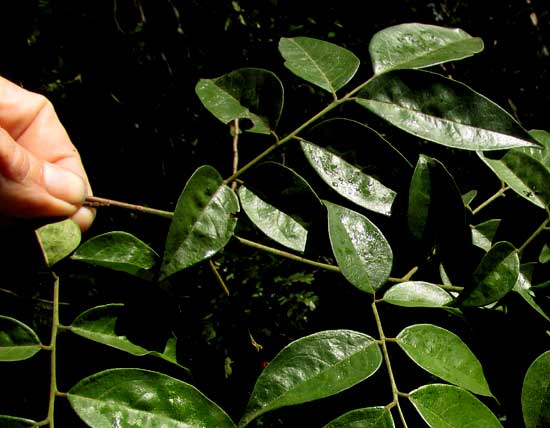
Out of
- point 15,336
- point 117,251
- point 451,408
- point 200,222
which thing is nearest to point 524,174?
point 451,408

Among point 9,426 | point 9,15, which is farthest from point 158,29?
point 9,426

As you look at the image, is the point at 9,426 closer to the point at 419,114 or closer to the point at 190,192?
the point at 190,192

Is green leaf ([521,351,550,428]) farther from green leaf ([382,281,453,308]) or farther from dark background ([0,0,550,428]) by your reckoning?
dark background ([0,0,550,428])

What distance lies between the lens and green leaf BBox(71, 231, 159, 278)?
2.54 ft

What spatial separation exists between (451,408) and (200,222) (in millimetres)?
356

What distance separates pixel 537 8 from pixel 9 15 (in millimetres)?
1193

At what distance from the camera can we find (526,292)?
756 millimetres

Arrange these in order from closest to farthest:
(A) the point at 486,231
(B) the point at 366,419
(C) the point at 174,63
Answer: (B) the point at 366,419 < (A) the point at 486,231 < (C) the point at 174,63

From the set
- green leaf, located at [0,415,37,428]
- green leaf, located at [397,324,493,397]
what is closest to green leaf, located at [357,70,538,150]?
green leaf, located at [397,324,493,397]

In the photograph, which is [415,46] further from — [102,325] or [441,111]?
[102,325]

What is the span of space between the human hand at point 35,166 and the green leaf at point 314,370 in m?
0.35

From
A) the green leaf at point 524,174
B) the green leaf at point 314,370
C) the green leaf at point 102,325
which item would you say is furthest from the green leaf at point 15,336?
the green leaf at point 524,174

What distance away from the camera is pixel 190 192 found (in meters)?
0.72

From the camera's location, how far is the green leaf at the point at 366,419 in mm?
646
